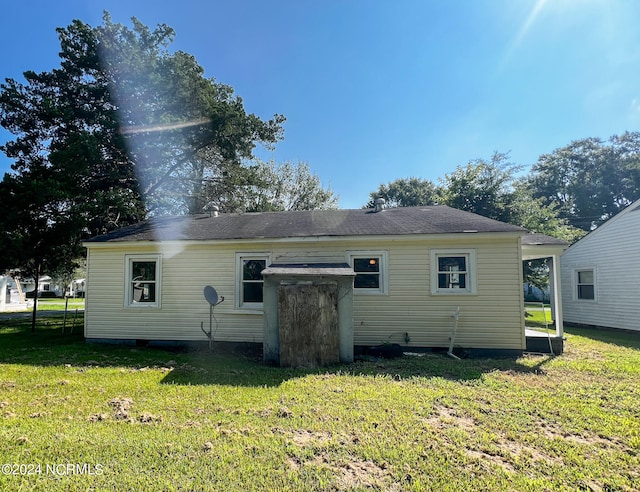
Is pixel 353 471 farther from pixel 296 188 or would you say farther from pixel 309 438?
pixel 296 188

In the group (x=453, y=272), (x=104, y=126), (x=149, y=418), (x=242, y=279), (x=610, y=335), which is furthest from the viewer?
(x=104, y=126)

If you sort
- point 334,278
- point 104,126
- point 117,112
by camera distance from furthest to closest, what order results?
point 117,112
point 104,126
point 334,278

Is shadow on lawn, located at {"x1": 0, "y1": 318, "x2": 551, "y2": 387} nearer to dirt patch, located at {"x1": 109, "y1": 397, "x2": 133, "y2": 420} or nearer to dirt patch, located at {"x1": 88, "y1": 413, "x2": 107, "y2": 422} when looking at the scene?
dirt patch, located at {"x1": 109, "y1": 397, "x2": 133, "y2": 420}

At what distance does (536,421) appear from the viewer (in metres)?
4.12

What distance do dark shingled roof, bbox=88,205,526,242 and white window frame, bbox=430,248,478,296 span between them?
0.56 meters

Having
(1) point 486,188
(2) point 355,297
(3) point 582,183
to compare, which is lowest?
(2) point 355,297

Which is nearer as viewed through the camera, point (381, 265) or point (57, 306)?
point (381, 265)

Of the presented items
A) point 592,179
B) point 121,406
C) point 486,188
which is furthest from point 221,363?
point 592,179

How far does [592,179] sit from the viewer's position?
37312mm

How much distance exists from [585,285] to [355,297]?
11.3 metres

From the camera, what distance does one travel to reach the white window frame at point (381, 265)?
8297mm

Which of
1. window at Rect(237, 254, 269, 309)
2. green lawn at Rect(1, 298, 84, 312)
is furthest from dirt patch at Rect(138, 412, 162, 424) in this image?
green lawn at Rect(1, 298, 84, 312)

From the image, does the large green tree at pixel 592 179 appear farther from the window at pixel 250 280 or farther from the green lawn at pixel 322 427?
the green lawn at pixel 322 427

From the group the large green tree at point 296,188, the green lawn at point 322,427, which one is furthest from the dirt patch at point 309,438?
the large green tree at point 296,188
